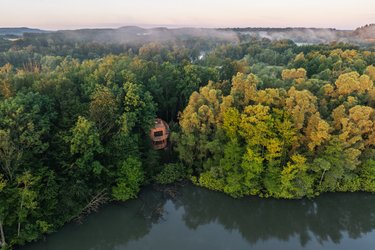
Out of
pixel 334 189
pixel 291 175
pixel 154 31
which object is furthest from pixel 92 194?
pixel 154 31

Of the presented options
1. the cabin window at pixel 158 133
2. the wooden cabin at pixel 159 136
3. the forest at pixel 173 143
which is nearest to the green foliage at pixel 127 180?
the forest at pixel 173 143

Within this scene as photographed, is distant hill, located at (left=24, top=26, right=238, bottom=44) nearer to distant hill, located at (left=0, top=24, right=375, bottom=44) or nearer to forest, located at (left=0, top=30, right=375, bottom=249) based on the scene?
distant hill, located at (left=0, top=24, right=375, bottom=44)

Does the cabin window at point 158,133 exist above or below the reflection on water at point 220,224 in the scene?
above

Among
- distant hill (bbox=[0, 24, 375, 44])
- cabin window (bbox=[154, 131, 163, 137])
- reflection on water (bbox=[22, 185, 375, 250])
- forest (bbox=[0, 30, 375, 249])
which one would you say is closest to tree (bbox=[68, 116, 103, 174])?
forest (bbox=[0, 30, 375, 249])

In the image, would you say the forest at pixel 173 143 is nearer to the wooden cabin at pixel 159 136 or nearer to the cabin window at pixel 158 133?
the wooden cabin at pixel 159 136

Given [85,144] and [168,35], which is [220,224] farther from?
[168,35]

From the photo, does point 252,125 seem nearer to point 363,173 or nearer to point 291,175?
point 291,175
